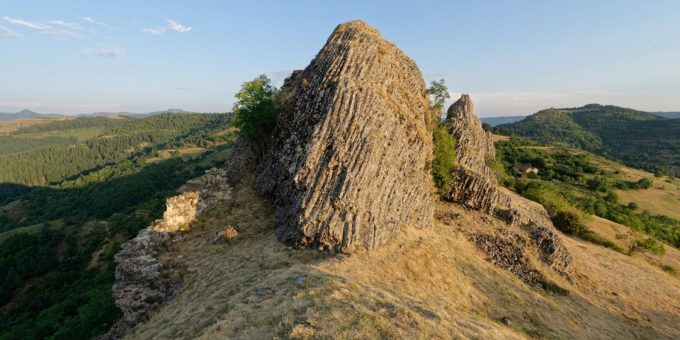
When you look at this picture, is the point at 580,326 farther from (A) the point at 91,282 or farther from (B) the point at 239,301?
(A) the point at 91,282

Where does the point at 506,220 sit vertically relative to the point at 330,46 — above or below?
below

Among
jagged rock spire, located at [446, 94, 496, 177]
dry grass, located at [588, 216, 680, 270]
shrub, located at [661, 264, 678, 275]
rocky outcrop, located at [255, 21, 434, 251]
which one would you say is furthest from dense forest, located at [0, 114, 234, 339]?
shrub, located at [661, 264, 678, 275]

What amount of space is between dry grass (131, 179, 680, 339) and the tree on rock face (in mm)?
7233

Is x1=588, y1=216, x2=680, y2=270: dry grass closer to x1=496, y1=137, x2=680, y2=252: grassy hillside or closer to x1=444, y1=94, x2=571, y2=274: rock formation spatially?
x1=496, y1=137, x2=680, y2=252: grassy hillside

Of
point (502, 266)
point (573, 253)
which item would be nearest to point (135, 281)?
point (502, 266)

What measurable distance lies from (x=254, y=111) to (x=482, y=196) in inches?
1140

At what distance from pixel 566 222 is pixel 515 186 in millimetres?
14790

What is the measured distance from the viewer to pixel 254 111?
38.3 meters

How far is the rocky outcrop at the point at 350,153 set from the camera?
24844 millimetres

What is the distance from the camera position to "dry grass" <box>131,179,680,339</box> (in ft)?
47.9

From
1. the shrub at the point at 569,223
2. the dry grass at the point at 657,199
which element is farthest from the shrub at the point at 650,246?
the dry grass at the point at 657,199

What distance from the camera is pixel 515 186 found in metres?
60.2

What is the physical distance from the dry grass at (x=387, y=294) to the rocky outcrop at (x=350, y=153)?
180cm

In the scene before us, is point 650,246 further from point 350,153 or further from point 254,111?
point 254,111
